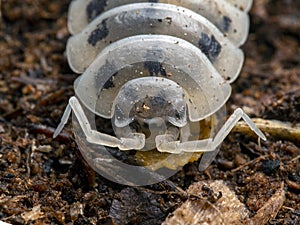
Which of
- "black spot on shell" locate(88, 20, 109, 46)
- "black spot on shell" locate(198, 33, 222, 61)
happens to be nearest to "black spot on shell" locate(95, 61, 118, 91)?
"black spot on shell" locate(88, 20, 109, 46)

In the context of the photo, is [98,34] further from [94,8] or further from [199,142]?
[199,142]

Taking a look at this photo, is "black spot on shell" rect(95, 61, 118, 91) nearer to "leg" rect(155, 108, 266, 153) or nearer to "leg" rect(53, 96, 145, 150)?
"leg" rect(53, 96, 145, 150)

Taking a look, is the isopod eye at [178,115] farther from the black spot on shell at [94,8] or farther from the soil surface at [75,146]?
the black spot on shell at [94,8]

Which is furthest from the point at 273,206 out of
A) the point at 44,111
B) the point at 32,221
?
the point at 44,111

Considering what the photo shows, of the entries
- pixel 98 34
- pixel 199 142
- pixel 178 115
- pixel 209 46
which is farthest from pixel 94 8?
pixel 199 142

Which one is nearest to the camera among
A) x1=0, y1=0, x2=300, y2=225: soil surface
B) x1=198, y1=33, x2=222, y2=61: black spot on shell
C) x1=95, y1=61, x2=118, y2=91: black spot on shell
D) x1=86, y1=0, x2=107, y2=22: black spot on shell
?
x1=0, y1=0, x2=300, y2=225: soil surface
